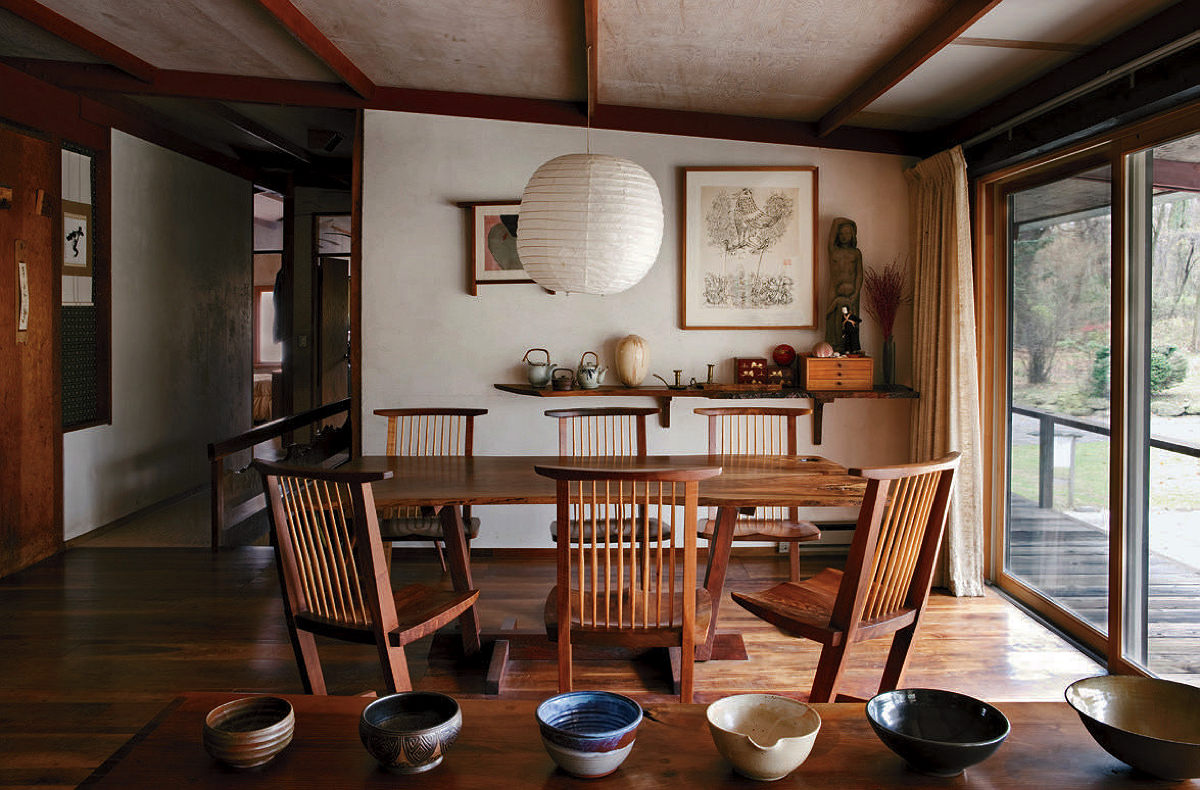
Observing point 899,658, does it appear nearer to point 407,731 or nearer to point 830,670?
point 830,670

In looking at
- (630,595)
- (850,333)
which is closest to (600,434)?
(850,333)

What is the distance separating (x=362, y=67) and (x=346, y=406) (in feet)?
8.38

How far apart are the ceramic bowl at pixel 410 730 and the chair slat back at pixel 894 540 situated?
1.40 m

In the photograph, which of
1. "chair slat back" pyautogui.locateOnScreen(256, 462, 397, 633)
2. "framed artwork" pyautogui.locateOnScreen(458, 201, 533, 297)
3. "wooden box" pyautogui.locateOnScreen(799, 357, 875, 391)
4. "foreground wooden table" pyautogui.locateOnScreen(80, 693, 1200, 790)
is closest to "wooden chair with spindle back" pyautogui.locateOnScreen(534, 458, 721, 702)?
"chair slat back" pyautogui.locateOnScreen(256, 462, 397, 633)

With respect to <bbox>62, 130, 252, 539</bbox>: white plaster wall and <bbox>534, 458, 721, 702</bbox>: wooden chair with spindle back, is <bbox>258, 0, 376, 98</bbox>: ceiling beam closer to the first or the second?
<bbox>62, 130, 252, 539</bbox>: white plaster wall

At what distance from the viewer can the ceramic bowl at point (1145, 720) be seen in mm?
1166

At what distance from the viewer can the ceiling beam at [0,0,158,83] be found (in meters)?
3.94

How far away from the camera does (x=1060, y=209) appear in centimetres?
391

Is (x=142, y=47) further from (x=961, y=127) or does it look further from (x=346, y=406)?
(x=961, y=127)

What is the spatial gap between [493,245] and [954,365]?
2.50 m

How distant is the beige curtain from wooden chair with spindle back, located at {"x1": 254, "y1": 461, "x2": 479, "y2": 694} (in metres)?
2.83

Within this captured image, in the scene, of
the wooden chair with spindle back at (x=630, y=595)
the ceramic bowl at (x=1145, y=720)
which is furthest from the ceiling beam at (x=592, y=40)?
the ceramic bowl at (x=1145, y=720)

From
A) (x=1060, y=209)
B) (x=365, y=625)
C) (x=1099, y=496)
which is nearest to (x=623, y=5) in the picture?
(x=1060, y=209)

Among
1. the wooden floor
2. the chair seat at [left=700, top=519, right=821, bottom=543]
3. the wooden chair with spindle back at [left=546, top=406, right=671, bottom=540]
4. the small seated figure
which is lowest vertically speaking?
the wooden floor
